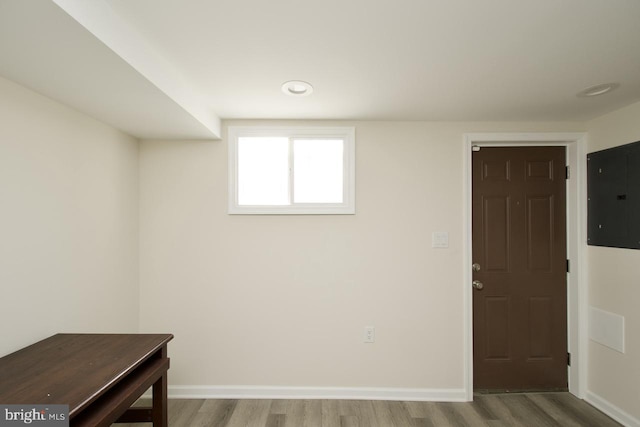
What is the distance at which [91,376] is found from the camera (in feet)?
4.34

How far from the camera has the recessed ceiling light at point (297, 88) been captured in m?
1.92

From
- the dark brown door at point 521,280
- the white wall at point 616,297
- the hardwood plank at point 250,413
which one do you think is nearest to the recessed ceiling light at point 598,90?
the white wall at point 616,297

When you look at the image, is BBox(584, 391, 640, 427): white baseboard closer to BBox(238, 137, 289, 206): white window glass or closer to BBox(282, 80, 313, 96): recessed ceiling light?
BBox(238, 137, 289, 206): white window glass

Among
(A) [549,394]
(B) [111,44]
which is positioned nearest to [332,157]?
(B) [111,44]

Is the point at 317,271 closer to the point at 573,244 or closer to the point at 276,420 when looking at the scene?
the point at 276,420

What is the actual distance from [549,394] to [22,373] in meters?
3.66

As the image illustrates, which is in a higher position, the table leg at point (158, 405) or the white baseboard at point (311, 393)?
the table leg at point (158, 405)

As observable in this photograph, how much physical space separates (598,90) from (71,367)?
11.2 ft

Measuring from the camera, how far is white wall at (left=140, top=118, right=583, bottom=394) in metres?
2.59

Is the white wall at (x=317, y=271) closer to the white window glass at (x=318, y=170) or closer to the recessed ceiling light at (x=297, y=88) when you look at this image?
the white window glass at (x=318, y=170)

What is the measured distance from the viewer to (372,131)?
2.64 metres

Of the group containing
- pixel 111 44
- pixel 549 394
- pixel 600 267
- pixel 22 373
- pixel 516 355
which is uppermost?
pixel 111 44

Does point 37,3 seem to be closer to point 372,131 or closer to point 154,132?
point 154,132

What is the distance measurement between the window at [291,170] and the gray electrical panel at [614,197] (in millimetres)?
1986
